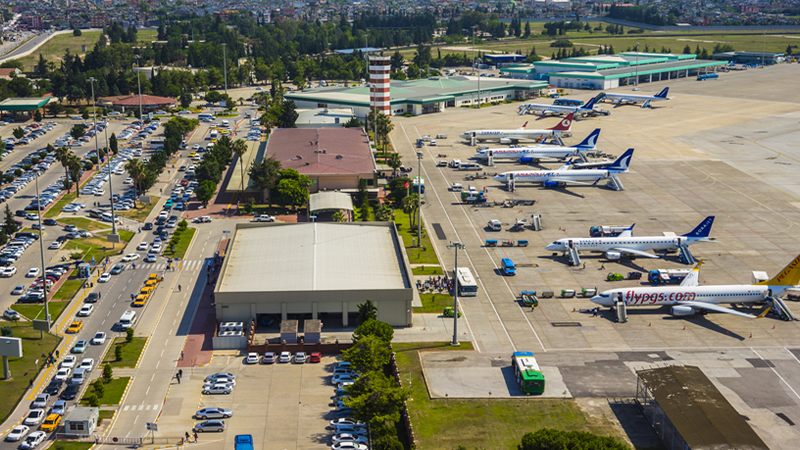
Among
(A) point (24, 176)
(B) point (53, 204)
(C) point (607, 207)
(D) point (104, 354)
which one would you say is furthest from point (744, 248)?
(A) point (24, 176)

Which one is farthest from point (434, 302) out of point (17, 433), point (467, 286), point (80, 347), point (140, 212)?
point (140, 212)

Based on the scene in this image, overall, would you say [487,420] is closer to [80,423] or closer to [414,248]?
[80,423]

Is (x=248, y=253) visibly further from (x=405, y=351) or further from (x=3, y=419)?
(x=3, y=419)

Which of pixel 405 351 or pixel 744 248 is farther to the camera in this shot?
pixel 744 248

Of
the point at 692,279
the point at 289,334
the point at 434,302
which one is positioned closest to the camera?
the point at 289,334

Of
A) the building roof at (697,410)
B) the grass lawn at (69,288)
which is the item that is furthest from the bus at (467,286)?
the grass lawn at (69,288)

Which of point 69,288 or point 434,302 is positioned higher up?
point 69,288

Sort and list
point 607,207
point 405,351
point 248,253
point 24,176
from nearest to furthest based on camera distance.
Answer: point 405,351 → point 248,253 → point 607,207 → point 24,176
